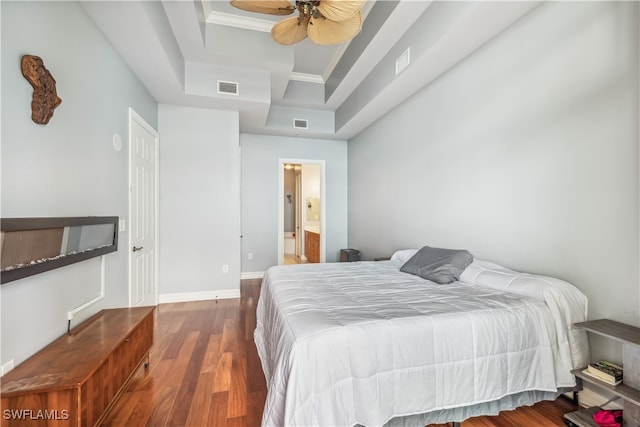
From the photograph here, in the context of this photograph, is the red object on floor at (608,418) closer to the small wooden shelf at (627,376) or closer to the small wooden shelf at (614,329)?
the small wooden shelf at (627,376)

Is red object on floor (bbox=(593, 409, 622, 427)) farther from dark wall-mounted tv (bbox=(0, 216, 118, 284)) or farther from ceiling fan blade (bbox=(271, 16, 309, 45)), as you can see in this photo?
ceiling fan blade (bbox=(271, 16, 309, 45))

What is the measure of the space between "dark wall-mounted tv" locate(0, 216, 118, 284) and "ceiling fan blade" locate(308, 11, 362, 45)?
7.07 ft

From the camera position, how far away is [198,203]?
394 cm

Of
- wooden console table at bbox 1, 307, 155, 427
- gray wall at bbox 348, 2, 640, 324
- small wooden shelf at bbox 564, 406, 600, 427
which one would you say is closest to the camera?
wooden console table at bbox 1, 307, 155, 427

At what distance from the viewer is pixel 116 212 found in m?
2.54

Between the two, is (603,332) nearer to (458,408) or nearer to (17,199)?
(458,408)

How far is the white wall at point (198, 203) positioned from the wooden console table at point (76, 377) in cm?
200

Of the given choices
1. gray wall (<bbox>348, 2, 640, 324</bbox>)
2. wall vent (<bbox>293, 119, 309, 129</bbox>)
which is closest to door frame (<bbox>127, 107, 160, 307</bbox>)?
wall vent (<bbox>293, 119, 309, 129</bbox>)

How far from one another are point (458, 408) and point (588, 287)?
1.15 meters

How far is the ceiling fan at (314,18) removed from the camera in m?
1.88

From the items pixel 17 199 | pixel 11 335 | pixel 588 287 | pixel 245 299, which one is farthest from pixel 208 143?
pixel 588 287

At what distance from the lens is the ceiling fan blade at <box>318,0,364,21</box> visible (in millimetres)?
1812

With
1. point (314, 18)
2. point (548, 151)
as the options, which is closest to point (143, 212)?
point (314, 18)

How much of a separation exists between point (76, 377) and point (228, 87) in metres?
3.27
